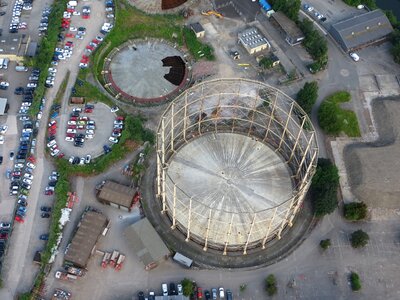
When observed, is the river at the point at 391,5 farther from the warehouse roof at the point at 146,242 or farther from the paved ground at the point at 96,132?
the warehouse roof at the point at 146,242

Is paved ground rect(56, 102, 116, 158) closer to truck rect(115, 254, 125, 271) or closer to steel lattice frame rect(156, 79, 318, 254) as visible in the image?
steel lattice frame rect(156, 79, 318, 254)

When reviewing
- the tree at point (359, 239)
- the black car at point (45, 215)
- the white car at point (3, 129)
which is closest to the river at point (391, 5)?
the tree at point (359, 239)

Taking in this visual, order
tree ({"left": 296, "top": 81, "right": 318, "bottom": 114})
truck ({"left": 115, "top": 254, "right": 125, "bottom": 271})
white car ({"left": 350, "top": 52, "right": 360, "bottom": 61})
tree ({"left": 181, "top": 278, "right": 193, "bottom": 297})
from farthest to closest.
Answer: white car ({"left": 350, "top": 52, "right": 360, "bottom": 61}) < tree ({"left": 296, "top": 81, "right": 318, "bottom": 114}) < truck ({"left": 115, "top": 254, "right": 125, "bottom": 271}) < tree ({"left": 181, "top": 278, "right": 193, "bottom": 297})

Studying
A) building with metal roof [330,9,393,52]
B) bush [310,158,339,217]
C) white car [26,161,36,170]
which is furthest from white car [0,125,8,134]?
building with metal roof [330,9,393,52]

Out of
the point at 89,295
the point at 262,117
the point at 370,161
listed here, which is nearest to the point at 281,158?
the point at 262,117

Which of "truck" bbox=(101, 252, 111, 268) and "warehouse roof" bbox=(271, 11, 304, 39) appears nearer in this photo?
"truck" bbox=(101, 252, 111, 268)

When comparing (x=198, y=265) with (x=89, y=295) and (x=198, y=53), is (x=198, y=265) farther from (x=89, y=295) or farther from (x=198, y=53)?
(x=198, y=53)
